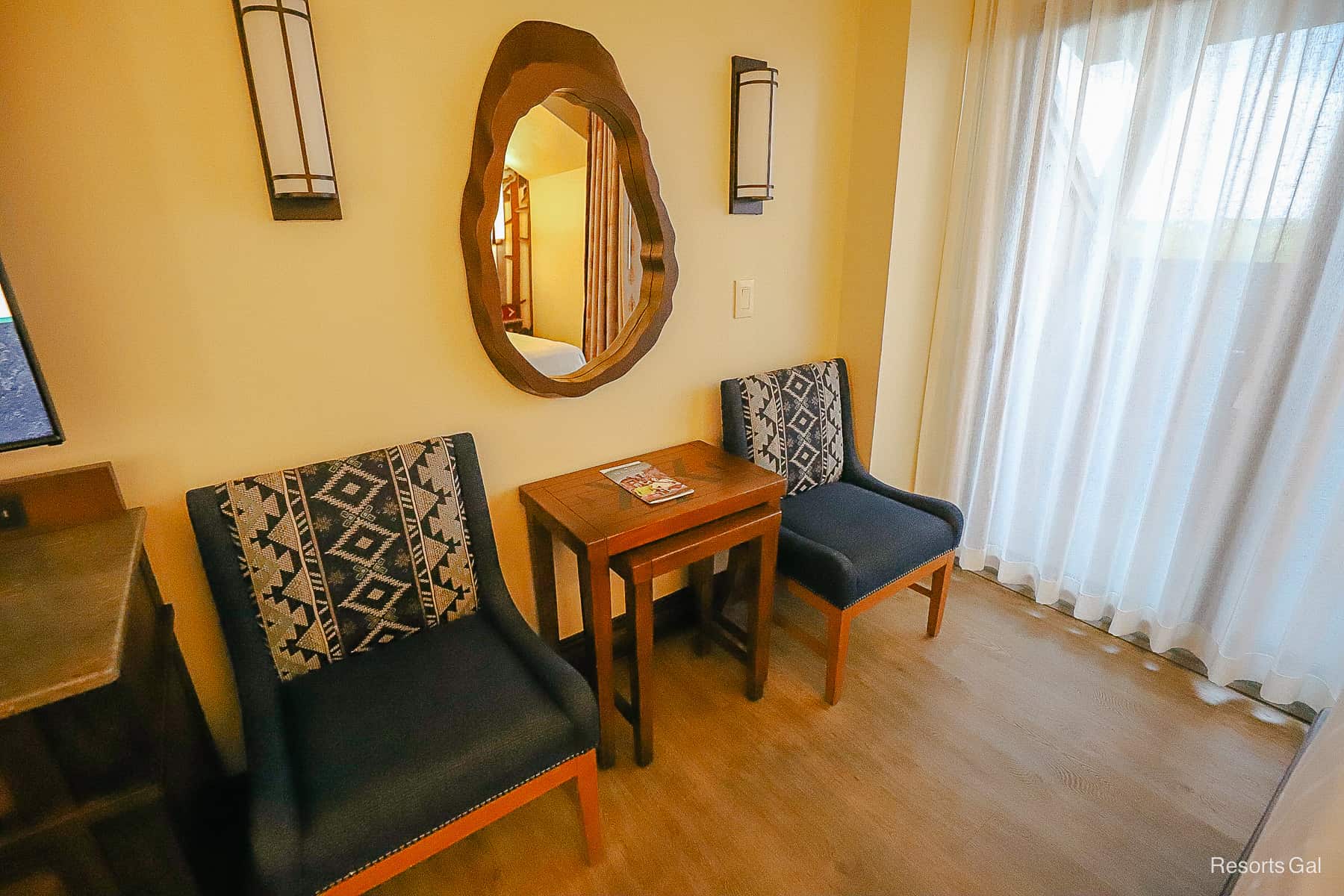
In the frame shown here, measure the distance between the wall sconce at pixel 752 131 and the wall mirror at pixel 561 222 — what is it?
11.5 inches

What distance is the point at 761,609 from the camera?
177cm

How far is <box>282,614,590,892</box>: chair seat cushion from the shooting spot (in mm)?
1033

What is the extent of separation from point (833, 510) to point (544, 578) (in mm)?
934

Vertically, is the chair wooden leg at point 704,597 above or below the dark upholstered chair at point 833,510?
below

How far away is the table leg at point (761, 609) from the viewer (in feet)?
5.62

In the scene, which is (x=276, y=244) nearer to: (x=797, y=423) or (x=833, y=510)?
(x=797, y=423)

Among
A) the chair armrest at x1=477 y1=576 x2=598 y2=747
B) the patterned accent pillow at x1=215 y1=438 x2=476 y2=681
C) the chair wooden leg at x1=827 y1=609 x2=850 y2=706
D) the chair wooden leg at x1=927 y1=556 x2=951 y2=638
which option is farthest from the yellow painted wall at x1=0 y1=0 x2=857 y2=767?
the chair wooden leg at x1=927 y1=556 x2=951 y2=638

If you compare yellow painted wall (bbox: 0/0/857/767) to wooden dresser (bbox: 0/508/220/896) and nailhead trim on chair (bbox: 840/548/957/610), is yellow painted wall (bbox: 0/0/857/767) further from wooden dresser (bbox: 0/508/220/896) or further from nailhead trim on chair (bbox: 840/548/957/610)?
nailhead trim on chair (bbox: 840/548/957/610)

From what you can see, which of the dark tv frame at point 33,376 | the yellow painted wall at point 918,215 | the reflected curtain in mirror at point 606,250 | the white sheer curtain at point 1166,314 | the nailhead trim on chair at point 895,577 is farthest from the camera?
the yellow painted wall at point 918,215

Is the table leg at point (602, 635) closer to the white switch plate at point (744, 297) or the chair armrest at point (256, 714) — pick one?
the chair armrest at point (256, 714)

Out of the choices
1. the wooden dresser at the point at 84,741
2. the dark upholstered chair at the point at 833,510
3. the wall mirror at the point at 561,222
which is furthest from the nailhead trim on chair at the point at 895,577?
the wooden dresser at the point at 84,741

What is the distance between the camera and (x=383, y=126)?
53.2 inches

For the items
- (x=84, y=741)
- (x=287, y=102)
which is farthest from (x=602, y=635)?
(x=287, y=102)

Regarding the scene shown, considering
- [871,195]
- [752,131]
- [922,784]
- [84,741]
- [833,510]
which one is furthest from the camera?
[871,195]
